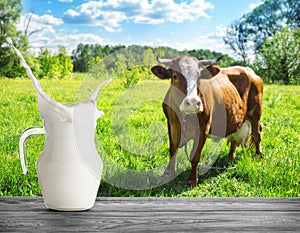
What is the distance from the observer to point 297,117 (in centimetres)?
222

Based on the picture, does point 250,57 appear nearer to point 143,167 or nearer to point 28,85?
point 143,167

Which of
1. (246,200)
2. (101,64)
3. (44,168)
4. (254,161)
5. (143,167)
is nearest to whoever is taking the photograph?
(44,168)

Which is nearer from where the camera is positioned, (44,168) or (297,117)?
(44,168)

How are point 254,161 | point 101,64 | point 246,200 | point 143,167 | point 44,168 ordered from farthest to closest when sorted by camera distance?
1. point 254,161
2. point 143,167
3. point 101,64
4. point 246,200
5. point 44,168

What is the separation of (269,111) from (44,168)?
118 cm

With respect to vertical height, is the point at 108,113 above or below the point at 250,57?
below

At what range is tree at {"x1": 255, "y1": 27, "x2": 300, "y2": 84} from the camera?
2.20 metres

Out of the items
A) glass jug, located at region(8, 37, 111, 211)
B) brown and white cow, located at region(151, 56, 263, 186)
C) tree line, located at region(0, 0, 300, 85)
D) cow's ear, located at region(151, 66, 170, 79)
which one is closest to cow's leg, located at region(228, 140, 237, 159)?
brown and white cow, located at region(151, 56, 263, 186)

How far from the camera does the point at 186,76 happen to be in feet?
5.74

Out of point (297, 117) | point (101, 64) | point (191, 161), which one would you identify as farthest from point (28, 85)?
point (297, 117)

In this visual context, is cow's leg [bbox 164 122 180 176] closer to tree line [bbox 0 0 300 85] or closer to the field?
the field

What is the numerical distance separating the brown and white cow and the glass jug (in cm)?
48

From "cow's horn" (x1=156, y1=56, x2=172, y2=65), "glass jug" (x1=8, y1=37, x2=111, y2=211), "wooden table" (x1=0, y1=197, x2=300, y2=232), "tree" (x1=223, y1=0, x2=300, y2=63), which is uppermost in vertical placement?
"tree" (x1=223, y1=0, x2=300, y2=63)

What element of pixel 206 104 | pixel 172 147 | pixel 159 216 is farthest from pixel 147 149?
pixel 159 216
